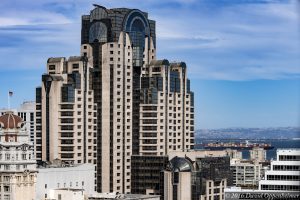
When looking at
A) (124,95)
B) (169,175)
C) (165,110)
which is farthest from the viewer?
(165,110)

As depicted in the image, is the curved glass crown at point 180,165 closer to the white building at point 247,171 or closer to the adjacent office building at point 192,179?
the adjacent office building at point 192,179

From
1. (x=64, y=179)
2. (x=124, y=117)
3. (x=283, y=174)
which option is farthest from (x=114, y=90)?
(x=283, y=174)

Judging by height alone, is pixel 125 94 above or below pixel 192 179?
above

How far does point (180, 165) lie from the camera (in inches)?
2958

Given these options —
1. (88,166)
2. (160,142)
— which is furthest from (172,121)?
(88,166)

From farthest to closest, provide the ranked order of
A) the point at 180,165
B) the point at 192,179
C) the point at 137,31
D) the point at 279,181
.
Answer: the point at 137,31, the point at 192,179, the point at 180,165, the point at 279,181

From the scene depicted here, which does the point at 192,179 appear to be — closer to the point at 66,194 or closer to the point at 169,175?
the point at 169,175

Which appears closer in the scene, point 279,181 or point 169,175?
point 279,181

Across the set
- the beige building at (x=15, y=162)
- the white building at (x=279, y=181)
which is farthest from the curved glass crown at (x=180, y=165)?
the beige building at (x=15, y=162)

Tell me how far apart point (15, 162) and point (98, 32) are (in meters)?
25.6

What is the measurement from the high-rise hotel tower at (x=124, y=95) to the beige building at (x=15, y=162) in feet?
54.6

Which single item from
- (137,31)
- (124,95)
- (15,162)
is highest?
(137,31)

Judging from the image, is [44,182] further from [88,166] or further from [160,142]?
[160,142]

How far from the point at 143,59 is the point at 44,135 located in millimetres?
13803
